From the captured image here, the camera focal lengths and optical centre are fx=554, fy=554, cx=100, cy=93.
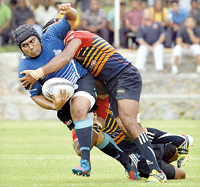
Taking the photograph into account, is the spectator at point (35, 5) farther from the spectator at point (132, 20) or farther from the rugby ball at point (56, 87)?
the rugby ball at point (56, 87)

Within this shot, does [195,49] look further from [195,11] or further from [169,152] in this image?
[169,152]

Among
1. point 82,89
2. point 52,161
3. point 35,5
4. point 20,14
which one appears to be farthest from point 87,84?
point 35,5

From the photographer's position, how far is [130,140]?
24.3 feet

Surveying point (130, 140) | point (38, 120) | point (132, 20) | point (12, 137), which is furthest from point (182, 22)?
point (130, 140)

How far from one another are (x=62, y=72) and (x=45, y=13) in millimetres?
11876

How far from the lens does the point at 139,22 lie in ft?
60.2

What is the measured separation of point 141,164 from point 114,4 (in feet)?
41.4

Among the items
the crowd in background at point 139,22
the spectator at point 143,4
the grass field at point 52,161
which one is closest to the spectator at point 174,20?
the crowd in background at point 139,22

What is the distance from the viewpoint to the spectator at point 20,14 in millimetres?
17992

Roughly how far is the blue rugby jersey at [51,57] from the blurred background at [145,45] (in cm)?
987

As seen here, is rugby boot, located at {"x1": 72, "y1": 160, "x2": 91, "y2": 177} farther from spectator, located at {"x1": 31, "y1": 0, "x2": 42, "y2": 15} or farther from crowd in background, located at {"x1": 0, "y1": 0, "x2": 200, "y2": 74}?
spectator, located at {"x1": 31, "y1": 0, "x2": 42, "y2": 15}

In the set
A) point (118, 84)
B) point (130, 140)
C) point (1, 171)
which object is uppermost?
point (118, 84)

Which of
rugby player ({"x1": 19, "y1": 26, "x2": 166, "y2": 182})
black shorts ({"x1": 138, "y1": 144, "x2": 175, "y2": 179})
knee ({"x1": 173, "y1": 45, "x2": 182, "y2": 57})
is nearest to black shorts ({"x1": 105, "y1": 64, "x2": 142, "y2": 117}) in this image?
rugby player ({"x1": 19, "y1": 26, "x2": 166, "y2": 182})

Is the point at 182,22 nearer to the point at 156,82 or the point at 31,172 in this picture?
the point at 156,82
